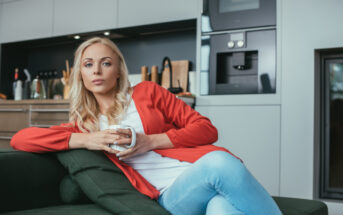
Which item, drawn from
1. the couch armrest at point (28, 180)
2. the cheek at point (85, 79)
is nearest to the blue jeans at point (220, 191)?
the couch armrest at point (28, 180)

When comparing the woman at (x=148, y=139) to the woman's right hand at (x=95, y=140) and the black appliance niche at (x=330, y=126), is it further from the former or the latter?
the black appliance niche at (x=330, y=126)

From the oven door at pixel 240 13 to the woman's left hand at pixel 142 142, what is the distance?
164cm

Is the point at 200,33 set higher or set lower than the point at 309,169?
higher

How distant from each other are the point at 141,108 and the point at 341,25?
169 centimetres

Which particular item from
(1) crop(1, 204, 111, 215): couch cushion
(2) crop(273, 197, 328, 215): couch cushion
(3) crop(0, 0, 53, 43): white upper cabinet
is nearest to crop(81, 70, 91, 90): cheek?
(1) crop(1, 204, 111, 215): couch cushion

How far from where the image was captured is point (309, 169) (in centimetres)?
254

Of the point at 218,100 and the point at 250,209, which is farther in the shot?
the point at 218,100

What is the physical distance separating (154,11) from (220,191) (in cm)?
238

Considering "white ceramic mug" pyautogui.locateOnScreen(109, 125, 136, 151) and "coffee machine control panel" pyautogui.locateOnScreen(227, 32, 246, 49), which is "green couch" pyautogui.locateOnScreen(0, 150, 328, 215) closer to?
"white ceramic mug" pyautogui.locateOnScreen(109, 125, 136, 151)

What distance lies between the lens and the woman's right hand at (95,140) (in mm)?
1359

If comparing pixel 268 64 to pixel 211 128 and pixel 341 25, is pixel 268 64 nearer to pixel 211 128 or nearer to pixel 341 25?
pixel 341 25

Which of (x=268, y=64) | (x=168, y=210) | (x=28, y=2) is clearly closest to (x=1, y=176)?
(x=168, y=210)

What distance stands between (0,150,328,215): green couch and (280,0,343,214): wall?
1.08 metres

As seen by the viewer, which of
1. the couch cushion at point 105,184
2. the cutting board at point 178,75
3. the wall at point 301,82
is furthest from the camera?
the cutting board at point 178,75
